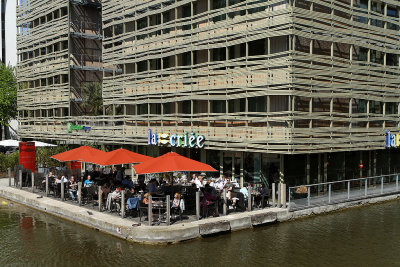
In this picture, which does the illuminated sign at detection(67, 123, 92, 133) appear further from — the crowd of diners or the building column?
the building column

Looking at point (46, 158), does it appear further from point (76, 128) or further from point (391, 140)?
point (391, 140)

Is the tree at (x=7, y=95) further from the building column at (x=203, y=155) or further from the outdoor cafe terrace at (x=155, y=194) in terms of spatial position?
the building column at (x=203, y=155)

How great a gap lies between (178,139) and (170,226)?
35.3ft

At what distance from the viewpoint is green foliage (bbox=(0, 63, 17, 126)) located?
177 feet

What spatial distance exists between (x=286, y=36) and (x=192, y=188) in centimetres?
891

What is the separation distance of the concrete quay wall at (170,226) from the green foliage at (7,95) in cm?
3338

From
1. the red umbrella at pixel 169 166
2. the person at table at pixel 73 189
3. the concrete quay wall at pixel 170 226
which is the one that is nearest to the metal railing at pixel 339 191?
the concrete quay wall at pixel 170 226

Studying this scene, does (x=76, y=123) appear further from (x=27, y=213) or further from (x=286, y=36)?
(x=286, y=36)

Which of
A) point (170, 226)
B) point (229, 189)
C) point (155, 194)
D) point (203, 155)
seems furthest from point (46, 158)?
point (170, 226)

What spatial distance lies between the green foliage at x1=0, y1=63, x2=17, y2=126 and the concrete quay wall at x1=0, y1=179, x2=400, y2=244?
3338 cm

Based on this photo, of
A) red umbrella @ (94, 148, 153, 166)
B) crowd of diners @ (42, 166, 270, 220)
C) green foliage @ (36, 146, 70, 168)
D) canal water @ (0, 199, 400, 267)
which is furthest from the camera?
green foliage @ (36, 146, 70, 168)

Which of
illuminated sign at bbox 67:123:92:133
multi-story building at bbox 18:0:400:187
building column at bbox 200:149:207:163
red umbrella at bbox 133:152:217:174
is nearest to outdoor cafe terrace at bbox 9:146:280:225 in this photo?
red umbrella at bbox 133:152:217:174

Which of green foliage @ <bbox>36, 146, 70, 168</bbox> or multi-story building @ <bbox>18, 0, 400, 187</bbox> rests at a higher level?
multi-story building @ <bbox>18, 0, 400, 187</bbox>

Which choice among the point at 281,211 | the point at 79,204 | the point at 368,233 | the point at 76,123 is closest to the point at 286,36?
the point at 281,211
